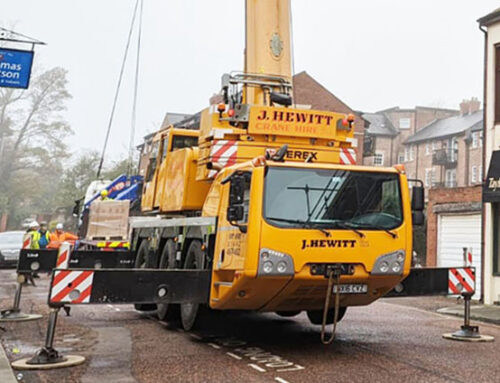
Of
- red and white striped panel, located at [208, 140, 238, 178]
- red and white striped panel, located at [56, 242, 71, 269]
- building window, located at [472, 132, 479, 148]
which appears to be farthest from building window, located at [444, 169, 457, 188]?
red and white striped panel, located at [56, 242, 71, 269]

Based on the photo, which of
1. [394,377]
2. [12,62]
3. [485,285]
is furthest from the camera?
[485,285]

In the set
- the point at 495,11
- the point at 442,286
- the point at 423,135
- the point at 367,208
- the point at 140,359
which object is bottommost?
the point at 140,359

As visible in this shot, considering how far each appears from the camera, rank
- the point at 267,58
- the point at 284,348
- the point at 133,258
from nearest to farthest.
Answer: the point at 284,348
the point at 267,58
the point at 133,258

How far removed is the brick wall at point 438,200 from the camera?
711 inches

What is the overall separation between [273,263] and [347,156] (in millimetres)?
2755

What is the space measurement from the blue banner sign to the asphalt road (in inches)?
172

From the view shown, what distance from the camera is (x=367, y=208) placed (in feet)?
26.2

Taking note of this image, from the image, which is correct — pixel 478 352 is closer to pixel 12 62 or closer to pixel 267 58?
pixel 267 58

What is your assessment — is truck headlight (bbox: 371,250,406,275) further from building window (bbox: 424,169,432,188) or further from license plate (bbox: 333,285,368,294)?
building window (bbox: 424,169,432,188)

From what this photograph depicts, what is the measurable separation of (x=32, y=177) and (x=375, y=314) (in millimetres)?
48770

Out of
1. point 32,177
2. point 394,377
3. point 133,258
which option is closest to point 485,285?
point 133,258

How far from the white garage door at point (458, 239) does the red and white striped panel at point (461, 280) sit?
776 cm

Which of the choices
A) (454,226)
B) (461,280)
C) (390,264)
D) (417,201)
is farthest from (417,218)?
(454,226)

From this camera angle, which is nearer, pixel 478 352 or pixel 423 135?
pixel 478 352
